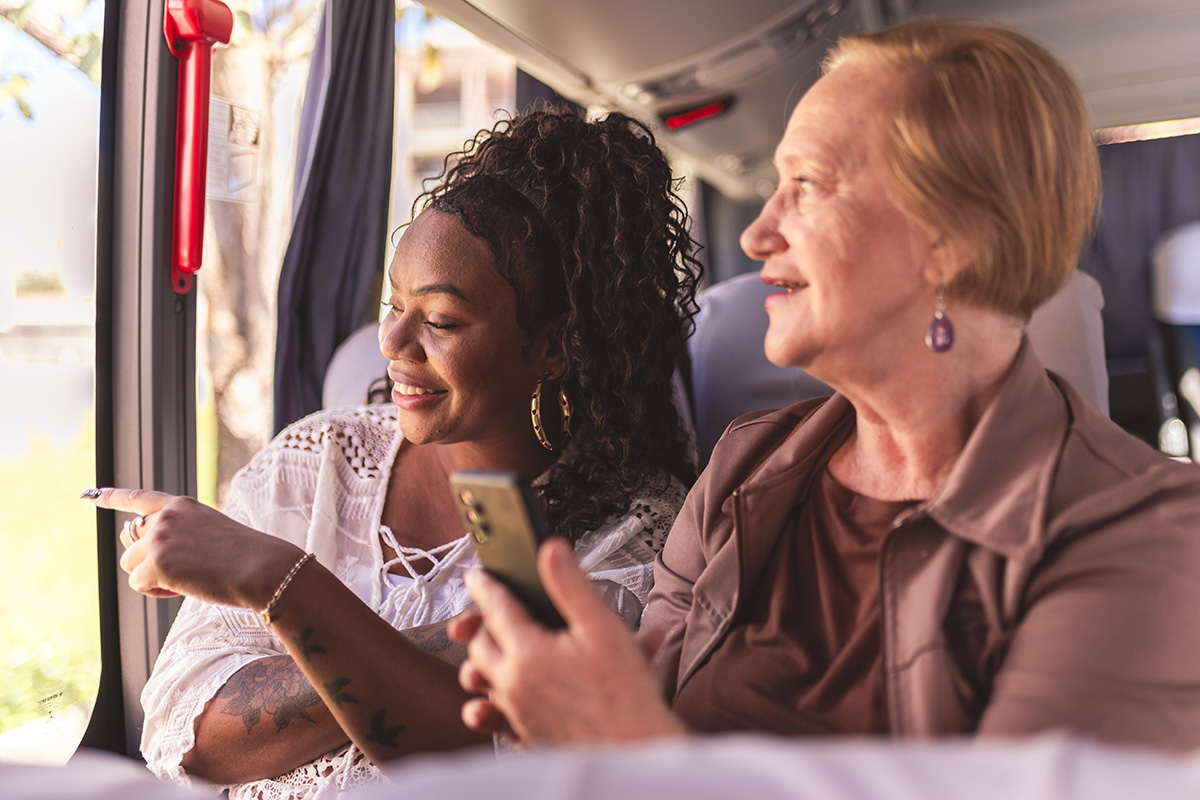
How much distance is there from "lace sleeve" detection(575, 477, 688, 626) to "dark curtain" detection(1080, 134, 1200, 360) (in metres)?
1.86

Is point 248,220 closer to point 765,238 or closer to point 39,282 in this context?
point 39,282

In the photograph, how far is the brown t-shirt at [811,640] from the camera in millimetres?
981

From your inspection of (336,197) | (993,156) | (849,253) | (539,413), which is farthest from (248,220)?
(993,156)

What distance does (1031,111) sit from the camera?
0.94 metres

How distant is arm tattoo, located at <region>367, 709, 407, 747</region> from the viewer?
1.15 m

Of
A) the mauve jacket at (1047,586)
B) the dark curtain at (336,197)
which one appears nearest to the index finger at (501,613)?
the mauve jacket at (1047,586)

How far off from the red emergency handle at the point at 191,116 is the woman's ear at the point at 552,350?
2.62 feet

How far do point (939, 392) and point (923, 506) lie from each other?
6.1 inches

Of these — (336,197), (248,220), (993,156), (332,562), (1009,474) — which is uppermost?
(336,197)

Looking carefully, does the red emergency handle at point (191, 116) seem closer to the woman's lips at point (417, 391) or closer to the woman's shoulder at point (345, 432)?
the woman's shoulder at point (345, 432)

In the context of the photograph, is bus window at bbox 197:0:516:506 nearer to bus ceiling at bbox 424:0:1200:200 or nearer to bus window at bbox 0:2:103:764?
bus window at bbox 0:2:103:764

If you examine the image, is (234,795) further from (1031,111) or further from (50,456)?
(1031,111)

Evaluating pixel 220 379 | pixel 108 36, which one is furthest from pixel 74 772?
pixel 220 379

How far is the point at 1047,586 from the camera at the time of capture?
86cm
